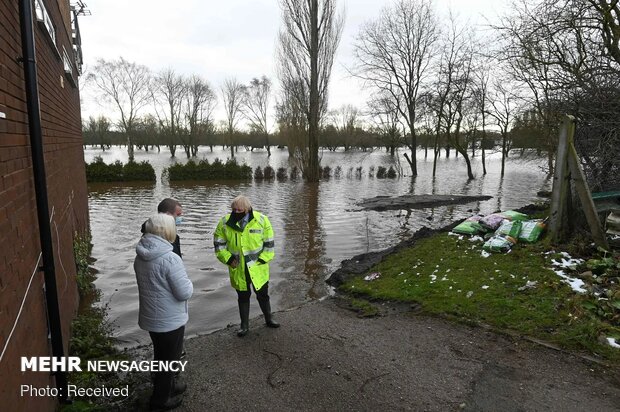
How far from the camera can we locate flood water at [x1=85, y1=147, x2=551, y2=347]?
21.7 ft

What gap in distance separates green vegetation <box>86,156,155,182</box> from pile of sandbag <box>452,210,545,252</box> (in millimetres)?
23007

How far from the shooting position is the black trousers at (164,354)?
10.9ft

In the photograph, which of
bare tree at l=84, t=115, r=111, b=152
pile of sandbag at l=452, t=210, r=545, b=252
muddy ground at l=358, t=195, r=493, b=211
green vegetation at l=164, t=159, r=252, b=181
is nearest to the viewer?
pile of sandbag at l=452, t=210, r=545, b=252

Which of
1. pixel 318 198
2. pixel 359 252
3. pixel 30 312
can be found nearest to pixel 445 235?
pixel 359 252

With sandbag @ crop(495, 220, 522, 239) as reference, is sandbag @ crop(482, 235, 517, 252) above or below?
below

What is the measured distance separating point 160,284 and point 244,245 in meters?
1.45

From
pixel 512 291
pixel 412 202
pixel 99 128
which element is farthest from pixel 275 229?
pixel 99 128

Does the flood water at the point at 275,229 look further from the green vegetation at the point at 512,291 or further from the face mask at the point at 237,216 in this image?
the face mask at the point at 237,216

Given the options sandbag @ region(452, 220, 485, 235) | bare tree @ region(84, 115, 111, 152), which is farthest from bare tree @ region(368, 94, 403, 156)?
bare tree @ region(84, 115, 111, 152)

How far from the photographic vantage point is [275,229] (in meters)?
12.5

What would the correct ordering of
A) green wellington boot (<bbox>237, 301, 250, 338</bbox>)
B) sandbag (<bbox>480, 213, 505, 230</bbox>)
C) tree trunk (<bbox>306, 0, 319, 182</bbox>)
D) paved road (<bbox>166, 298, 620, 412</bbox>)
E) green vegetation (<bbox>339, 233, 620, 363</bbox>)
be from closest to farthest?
paved road (<bbox>166, 298, 620, 412</bbox>)
green vegetation (<bbox>339, 233, 620, 363</bbox>)
green wellington boot (<bbox>237, 301, 250, 338</bbox>)
sandbag (<bbox>480, 213, 505, 230</bbox>)
tree trunk (<bbox>306, 0, 319, 182</bbox>)

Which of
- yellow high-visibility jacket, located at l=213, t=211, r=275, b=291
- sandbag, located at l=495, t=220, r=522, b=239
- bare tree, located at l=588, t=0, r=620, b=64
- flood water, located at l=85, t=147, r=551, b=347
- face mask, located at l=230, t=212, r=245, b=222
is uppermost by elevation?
bare tree, located at l=588, t=0, r=620, b=64

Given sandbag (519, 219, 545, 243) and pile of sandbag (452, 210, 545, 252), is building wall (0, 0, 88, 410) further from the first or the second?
sandbag (519, 219, 545, 243)

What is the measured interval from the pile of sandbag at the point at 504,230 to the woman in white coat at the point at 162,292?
18.9 feet
